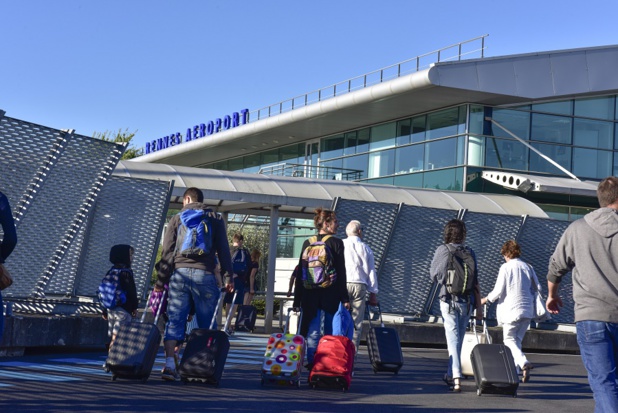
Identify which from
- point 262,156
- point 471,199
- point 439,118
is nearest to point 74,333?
point 471,199

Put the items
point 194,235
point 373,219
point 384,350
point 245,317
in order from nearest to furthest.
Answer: point 194,235
point 384,350
point 373,219
point 245,317

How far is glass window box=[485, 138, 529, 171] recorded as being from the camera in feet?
97.5

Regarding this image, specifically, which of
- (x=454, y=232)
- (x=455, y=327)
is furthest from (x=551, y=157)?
(x=455, y=327)

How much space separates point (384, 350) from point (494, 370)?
1.90m

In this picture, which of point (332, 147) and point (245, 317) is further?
point (332, 147)

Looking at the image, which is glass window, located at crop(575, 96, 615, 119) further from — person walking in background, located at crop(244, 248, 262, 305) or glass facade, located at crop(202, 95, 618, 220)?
person walking in background, located at crop(244, 248, 262, 305)

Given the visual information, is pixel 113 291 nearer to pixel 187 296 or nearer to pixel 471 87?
pixel 187 296

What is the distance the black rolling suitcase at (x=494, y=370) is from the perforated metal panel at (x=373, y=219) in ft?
26.0

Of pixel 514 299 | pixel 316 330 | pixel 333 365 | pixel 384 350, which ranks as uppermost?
pixel 514 299

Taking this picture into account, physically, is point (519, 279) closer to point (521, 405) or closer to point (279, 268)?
point (521, 405)

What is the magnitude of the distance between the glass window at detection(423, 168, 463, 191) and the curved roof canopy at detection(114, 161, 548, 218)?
16.9 ft

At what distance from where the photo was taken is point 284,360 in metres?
9.98

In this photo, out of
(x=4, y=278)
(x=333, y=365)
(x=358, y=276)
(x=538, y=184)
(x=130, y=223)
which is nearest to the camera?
(x=4, y=278)

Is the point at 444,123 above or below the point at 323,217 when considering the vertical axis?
above
